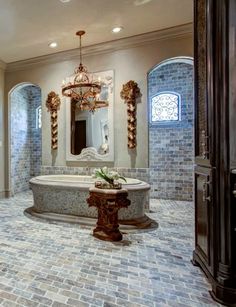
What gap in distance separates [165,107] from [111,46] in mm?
2066

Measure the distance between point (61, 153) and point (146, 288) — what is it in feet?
12.6

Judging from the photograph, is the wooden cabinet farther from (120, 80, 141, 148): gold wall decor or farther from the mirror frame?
the mirror frame

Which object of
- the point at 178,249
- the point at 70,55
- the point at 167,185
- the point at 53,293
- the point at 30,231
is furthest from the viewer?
the point at 167,185

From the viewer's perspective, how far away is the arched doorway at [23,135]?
5.91 meters

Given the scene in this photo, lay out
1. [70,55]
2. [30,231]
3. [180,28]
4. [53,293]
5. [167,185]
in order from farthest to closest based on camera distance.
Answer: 1. [167,185]
2. [70,55]
3. [180,28]
4. [30,231]
5. [53,293]

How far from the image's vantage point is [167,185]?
227 inches

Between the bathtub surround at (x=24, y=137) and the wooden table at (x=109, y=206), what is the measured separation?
3.83 m

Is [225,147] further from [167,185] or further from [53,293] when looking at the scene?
[167,185]

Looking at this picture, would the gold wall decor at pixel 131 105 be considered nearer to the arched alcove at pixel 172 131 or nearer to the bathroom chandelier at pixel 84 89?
the bathroom chandelier at pixel 84 89

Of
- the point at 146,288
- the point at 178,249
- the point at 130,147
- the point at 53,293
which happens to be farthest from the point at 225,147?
the point at 130,147

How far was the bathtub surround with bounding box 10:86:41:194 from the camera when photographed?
20.0 feet

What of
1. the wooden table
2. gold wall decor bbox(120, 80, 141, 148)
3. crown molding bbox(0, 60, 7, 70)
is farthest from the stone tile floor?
crown molding bbox(0, 60, 7, 70)

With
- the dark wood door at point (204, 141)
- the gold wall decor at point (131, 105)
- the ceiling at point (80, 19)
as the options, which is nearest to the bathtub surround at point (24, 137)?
the ceiling at point (80, 19)

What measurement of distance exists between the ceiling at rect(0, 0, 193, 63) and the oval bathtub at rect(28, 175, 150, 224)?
2810 millimetres
